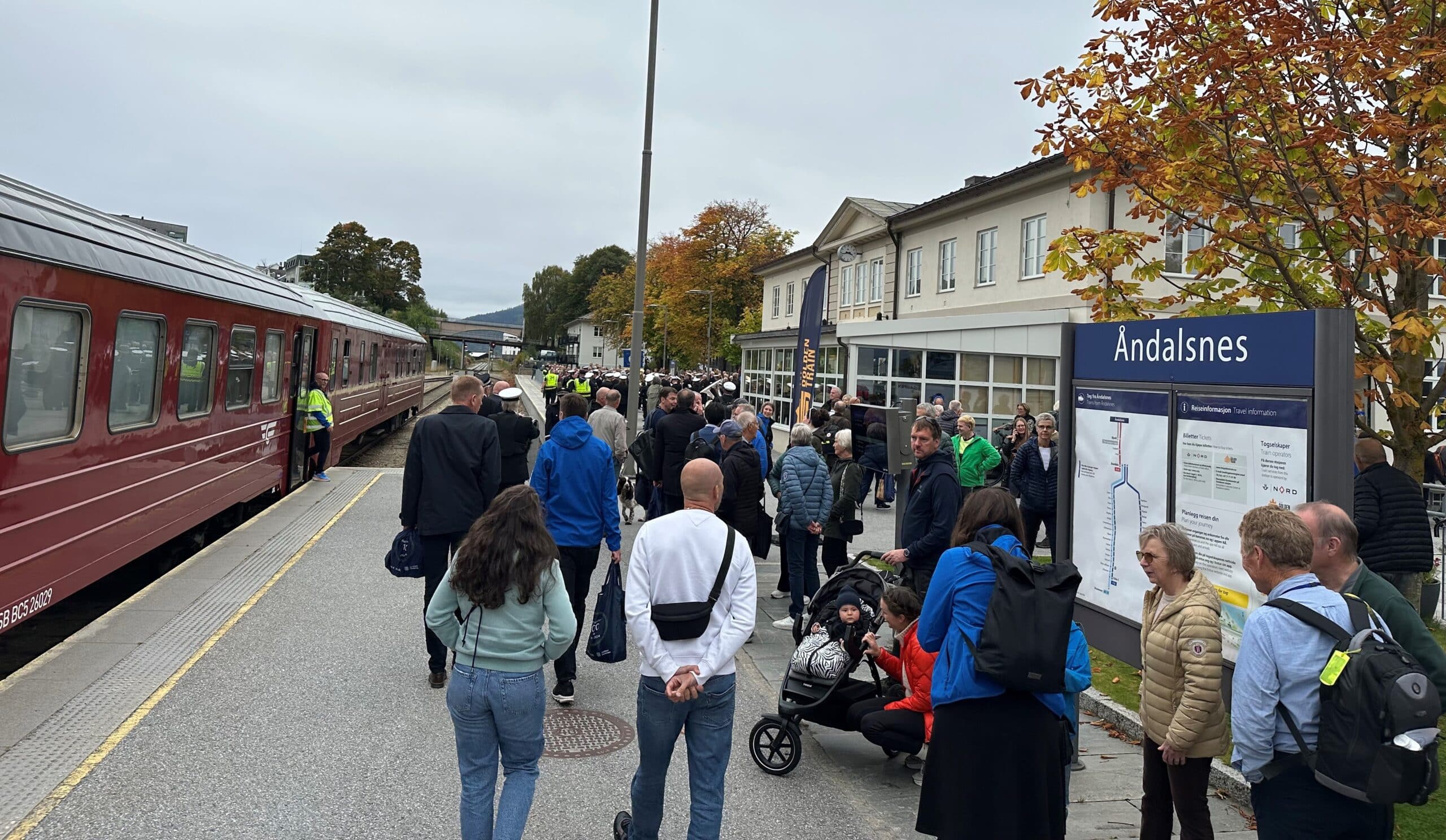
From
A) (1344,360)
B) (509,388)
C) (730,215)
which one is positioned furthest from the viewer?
(730,215)

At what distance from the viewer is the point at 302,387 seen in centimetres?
1591

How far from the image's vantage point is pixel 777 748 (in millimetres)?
5605

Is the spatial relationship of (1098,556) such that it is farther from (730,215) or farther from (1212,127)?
(730,215)

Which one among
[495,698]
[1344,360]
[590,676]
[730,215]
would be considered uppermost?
[730,215]

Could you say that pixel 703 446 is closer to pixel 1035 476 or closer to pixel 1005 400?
pixel 1035 476

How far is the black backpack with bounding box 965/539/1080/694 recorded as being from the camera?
3.62m

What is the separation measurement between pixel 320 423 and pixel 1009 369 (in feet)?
38.6

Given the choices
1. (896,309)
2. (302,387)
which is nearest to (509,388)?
(302,387)

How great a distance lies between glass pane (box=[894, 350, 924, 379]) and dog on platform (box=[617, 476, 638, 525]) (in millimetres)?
7384

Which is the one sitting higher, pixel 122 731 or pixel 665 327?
pixel 665 327

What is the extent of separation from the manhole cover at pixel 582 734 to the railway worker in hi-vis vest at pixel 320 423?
448 inches

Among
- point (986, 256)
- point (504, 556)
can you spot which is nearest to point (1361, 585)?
point (504, 556)

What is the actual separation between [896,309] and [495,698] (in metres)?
27.7

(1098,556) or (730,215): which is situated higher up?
(730,215)
